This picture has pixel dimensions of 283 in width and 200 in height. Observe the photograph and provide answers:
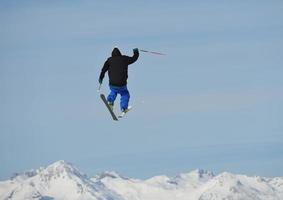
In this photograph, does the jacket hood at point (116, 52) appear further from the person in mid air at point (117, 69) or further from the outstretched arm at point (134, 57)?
the outstretched arm at point (134, 57)

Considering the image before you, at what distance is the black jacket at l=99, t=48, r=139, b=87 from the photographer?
43781 mm

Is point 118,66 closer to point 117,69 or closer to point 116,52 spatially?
point 117,69

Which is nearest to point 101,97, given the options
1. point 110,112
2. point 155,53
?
point 110,112

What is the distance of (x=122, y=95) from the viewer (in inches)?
1790

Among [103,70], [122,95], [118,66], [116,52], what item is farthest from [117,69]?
[122,95]

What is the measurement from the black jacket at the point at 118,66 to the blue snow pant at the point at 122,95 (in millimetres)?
502

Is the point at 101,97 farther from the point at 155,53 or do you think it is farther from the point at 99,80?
the point at 155,53

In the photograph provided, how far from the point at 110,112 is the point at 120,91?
3.99 ft

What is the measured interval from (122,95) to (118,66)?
2.10 meters

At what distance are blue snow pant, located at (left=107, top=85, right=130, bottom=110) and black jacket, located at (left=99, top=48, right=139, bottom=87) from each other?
19.8 inches

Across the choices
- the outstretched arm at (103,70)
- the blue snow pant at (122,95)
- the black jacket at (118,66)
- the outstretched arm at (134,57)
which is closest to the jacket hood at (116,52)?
the black jacket at (118,66)

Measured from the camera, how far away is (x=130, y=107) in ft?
150

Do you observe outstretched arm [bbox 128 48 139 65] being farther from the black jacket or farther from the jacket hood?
the jacket hood

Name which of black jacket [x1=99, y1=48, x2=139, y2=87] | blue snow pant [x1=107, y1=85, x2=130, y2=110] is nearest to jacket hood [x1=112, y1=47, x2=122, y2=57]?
black jacket [x1=99, y1=48, x2=139, y2=87]
